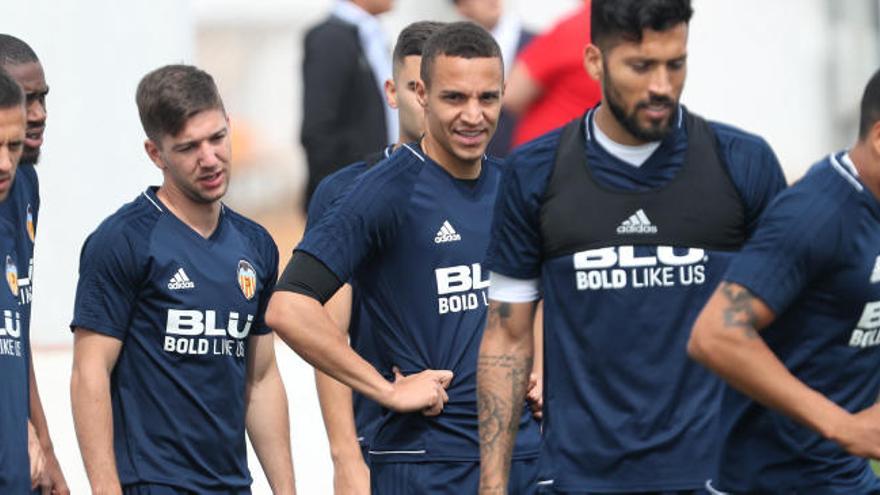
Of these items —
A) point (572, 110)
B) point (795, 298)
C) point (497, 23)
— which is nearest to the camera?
point (795, 298)

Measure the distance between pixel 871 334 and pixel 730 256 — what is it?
1.37 feet

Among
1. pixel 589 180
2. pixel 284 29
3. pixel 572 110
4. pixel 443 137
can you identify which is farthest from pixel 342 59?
pixel 284 29

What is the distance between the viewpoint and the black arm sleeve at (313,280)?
7055 millimetres

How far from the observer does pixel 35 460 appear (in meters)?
7.02

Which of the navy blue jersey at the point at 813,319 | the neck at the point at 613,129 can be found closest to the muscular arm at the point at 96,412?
the neck at the point at 613,129

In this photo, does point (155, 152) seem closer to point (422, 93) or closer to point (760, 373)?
point (422, 93)

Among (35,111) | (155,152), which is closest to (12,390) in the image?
(155,152)

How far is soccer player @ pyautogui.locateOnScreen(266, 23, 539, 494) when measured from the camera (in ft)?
23.2

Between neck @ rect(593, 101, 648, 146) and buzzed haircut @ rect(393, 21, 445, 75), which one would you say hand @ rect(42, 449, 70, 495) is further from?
neck @ rect(593, 101, 648, 146)

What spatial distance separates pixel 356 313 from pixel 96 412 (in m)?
1.07

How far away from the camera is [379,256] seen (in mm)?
7168

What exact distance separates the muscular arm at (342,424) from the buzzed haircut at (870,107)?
225 centimetres

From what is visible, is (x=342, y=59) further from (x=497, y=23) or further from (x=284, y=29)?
(x=284, y=29)

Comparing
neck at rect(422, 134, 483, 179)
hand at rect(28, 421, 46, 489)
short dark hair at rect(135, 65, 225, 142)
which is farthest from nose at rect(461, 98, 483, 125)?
hand at rect(28, 421, 46, 489)
